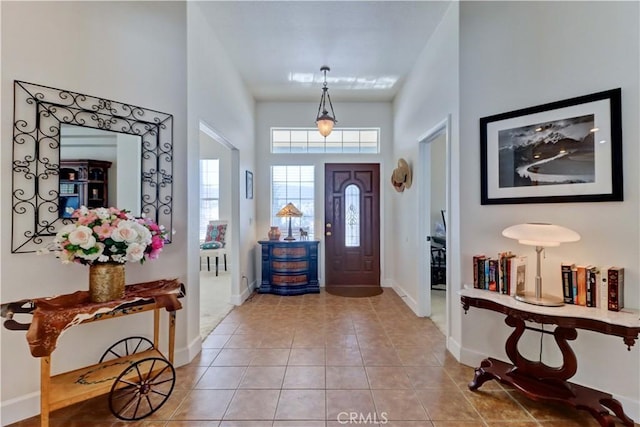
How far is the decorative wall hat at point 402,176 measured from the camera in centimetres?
423

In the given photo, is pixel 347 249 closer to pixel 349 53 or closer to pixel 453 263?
pixel 453 263

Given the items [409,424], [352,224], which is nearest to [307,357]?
Result: [409,424]

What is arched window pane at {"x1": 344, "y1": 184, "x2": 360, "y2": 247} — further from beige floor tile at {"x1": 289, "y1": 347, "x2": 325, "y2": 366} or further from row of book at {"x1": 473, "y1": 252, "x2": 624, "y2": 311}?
row of book at {"x1": 473, "y1": 252, "x2": 624, "y2": 311}

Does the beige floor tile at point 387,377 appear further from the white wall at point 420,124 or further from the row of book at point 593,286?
the row of book at point 593,286

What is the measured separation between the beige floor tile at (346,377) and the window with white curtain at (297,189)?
2927 mm

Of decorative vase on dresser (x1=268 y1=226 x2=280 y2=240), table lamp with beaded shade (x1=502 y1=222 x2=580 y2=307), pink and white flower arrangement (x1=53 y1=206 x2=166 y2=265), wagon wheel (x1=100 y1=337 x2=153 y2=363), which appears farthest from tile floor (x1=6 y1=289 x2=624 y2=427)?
decorative vase on dresser (x1=268 y1=226 x2=280 y2=240)

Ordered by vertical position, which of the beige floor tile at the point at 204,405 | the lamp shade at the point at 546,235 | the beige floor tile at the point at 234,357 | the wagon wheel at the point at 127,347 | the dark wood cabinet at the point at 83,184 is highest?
the dark wood cabinet at the point at 83,184

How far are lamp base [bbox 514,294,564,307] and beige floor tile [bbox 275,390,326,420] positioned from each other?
1564mm

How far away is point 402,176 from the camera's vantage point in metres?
4.34

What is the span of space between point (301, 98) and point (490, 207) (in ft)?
11.9

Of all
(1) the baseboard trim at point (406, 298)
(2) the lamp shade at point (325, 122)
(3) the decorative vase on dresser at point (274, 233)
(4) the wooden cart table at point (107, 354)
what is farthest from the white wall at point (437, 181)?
(4) the wooden cart table at point (107, 354)

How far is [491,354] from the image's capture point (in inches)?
99.7

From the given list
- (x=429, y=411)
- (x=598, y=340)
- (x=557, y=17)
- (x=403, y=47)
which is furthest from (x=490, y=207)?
(x=403, y=47)

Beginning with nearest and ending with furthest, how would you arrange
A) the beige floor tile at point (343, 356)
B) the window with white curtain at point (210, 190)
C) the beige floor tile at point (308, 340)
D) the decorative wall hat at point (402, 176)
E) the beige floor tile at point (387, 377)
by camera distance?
1. the beige floor tile at point (387, 377)
2. the beige floor tile at point (343, 356)
3. the beige floor tile at point (308, 340)
4. the decorative wall hat at point (402, 176)
5. the window with white curtain at point (210, 190)
